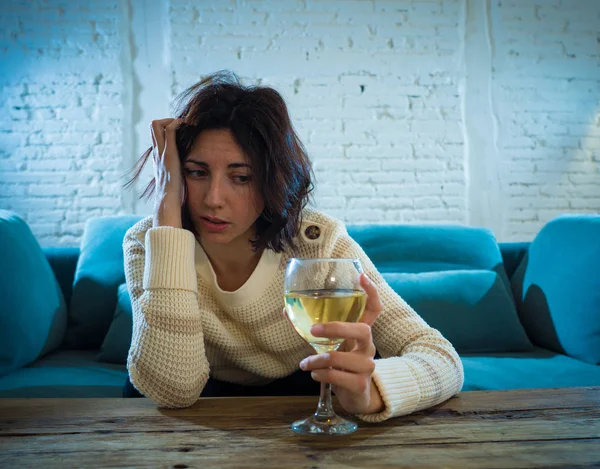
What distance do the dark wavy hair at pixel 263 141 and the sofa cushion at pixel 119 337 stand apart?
89cm

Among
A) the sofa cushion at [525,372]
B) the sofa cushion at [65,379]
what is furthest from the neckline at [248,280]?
the sofa cushion at [525,372]

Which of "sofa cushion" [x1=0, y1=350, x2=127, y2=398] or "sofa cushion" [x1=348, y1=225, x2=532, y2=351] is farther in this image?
"sofa cushion" [x1=348, y1=225, x2=532, y2=351]

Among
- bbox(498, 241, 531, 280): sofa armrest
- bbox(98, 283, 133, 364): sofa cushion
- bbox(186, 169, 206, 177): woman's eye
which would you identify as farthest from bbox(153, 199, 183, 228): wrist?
bbox(498, 241, 531, 280): sofa armrest

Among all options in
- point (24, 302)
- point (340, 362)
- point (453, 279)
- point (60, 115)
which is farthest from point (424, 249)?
point (60, 115)

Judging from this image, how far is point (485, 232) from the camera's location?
2674 millimetres

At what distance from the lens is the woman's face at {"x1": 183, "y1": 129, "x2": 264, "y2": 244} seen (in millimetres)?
1315

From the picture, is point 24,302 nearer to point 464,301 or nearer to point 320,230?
point 320,230

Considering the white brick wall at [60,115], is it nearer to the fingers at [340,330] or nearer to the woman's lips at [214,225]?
the woman's lips at [214,225]

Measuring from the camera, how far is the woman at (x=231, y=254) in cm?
116

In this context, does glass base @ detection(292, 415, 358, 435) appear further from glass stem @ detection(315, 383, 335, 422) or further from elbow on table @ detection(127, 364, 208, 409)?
elbow on table @ detection(127, 364, 208, 409)

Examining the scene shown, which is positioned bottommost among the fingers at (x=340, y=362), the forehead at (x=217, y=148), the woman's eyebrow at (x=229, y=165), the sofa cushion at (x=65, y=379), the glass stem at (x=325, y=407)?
the sofa cushion at (x=65, y=379)

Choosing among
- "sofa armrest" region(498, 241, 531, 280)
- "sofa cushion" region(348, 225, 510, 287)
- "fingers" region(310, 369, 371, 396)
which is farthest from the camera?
"sofa armrest" region(498, 241, 531, 280)

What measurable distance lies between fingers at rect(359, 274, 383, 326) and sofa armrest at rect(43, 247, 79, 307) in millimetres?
1937

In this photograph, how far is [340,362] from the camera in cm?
84
